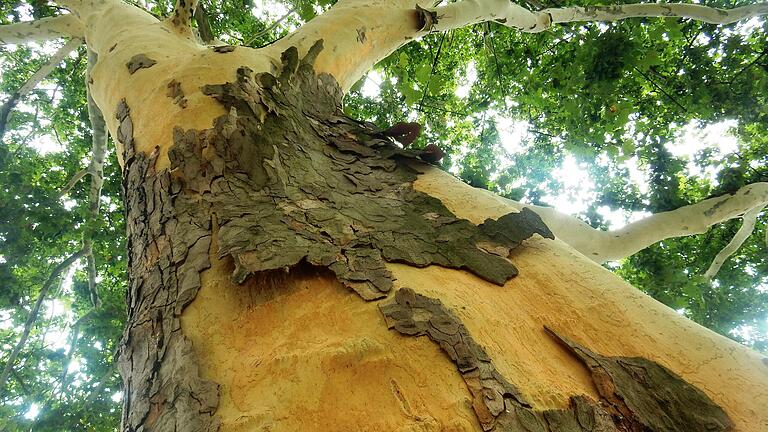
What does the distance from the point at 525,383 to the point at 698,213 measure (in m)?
2.60

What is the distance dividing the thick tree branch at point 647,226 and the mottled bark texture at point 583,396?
4.15 ft

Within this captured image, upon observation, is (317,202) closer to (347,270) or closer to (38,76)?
(347,270)

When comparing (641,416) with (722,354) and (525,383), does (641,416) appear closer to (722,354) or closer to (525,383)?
(525,383)

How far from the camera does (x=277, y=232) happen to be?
1.12 meters

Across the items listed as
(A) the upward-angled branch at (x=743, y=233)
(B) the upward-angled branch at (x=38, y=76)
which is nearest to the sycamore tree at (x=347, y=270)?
(B) the upward-angled branch at (x=38, y=76)

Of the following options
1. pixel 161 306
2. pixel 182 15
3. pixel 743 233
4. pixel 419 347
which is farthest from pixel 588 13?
pixel 161 306

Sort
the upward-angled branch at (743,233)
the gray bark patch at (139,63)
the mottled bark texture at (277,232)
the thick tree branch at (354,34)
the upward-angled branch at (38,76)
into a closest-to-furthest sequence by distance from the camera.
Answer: the mottled bark texture at (277,232) → the gray bark patch at (139,63) → the thick tree branch at (354,34) → the upward-angled branch at (743,233) → the upward-angled branch at (38,76)

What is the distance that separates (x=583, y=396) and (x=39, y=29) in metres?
4.27

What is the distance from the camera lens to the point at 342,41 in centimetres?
254

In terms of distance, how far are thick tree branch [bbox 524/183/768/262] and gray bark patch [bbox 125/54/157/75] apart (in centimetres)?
190

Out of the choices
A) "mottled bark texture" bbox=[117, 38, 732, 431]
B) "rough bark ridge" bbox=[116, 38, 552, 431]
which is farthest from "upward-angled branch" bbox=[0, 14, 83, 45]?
"rough bark ridge" bbox=[116, 38, 552, 431]

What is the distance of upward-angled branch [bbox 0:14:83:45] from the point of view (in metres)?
3.34

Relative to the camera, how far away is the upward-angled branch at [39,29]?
11.0 ft

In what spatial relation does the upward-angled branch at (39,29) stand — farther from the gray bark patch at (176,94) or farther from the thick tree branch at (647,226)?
the thick tree branch at (647,226)
